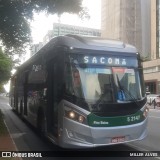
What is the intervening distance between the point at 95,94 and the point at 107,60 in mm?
1026

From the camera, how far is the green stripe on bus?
351 inches

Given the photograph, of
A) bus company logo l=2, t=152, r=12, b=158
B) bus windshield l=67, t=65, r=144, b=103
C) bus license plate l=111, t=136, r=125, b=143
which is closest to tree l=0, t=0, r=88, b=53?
bus windshield l=67, t=65, r=144, b=103

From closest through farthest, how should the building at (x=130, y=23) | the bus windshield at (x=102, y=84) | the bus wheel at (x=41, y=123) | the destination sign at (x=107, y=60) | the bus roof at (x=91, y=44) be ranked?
the bus windshield at (x=102, y=84), the destination sign at (x=107, y=60), the bus roof at (x=91, y=44), the bus wheel at (x=41, y=123), the building at (x=130, y=23)

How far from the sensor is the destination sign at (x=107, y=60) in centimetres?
938

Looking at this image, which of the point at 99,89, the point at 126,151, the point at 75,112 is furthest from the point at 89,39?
the point at 126,151

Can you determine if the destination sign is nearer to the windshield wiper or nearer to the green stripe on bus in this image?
the windshield wiper

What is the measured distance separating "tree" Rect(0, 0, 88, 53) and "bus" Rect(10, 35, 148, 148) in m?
3.13

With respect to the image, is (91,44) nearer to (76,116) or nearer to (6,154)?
(76,116)

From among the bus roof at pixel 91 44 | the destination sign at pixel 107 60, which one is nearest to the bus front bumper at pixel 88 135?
the destination sign at pixel 107 60

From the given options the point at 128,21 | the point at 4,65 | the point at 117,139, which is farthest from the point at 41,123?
the point at 128,21

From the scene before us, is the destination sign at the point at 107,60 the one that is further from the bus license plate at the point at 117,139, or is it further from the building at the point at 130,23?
the building at the point at 130,23

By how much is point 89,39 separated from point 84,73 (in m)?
1.22

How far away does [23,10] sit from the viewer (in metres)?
13.3

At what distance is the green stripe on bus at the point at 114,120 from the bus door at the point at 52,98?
4.10ft
